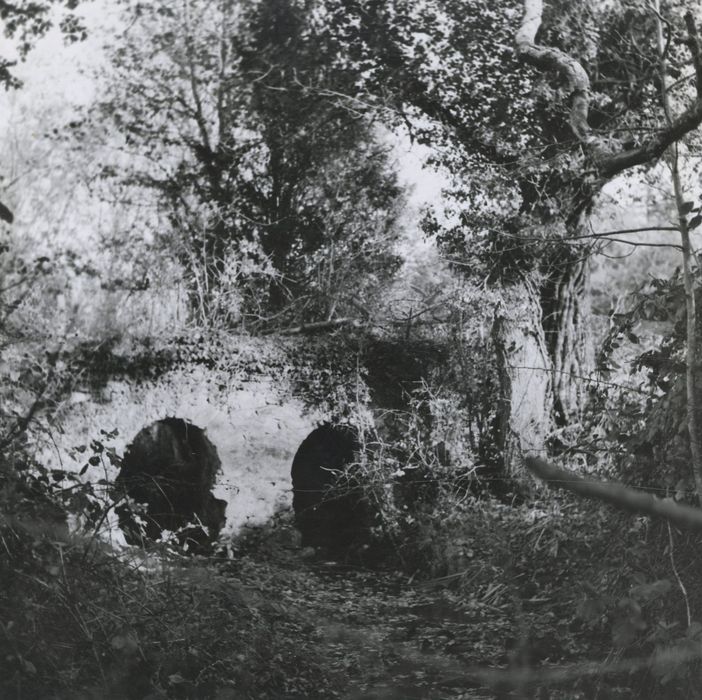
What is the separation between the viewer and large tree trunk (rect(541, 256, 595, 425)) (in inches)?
95.3

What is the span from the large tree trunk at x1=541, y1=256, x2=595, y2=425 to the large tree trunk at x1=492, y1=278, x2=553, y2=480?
0.03 metres

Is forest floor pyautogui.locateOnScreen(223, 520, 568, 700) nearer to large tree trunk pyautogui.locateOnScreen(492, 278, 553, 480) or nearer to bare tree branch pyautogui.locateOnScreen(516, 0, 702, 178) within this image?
large tree trunk pyautogui.locateOnScreen(492, 278, 553, 480)

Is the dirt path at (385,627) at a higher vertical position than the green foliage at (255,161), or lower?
lower

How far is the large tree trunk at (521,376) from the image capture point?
7.75ft

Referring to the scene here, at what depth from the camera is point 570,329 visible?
2473mm

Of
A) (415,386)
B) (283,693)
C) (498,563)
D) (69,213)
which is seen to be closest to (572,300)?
(415,386)

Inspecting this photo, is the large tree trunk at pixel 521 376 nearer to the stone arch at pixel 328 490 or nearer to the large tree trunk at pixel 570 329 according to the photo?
the large tree trunk at pixel 570 329

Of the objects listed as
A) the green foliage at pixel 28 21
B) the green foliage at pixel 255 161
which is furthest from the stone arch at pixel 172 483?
the green foliage at pixel 28 21

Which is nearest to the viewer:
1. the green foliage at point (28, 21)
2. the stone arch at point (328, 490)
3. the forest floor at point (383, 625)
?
the forest floor at point (383, 625)

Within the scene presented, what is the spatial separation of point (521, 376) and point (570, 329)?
24 centimetres

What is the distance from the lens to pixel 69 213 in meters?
2.57

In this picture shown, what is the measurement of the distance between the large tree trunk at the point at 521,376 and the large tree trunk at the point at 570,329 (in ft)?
0.10

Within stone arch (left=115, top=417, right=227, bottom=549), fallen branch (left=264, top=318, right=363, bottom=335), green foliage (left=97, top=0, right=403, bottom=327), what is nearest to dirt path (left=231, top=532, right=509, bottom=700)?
stone arch (left=115, top=417, right=227, bottom=549)

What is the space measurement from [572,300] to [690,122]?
2.18ft
